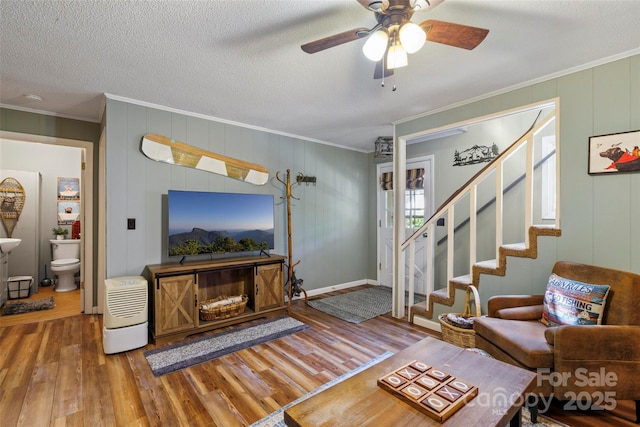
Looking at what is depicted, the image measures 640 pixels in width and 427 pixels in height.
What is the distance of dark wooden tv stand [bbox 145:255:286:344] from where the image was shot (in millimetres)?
2926

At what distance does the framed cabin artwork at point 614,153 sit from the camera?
217cm

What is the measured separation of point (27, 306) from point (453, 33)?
5636mm

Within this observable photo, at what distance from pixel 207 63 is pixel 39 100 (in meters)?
2.13

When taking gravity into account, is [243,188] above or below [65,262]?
above

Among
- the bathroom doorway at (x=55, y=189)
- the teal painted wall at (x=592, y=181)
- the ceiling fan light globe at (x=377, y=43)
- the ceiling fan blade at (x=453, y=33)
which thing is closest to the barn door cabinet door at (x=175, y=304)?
the bathroom doorway at (x=55, y=189)

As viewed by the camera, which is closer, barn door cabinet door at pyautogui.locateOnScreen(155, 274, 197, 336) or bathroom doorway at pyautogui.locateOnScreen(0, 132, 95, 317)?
barn door cabinet door at pyautogui.locateOnScreen(155, 274, 197, 336)

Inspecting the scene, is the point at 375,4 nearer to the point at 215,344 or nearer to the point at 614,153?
the point at 614,153

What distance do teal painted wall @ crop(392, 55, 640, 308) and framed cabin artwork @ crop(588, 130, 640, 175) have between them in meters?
0.04

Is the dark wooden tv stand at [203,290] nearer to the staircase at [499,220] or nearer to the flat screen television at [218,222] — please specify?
the flat screen television at [218,222]

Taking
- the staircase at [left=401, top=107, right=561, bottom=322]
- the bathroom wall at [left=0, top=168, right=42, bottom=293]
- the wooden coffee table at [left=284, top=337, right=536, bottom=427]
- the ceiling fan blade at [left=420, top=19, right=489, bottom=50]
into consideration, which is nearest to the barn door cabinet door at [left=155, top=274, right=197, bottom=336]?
the wooden coffee table at [left=284, top=337, right=536, bottom=427]

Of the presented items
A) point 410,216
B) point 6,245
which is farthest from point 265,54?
point 6,245

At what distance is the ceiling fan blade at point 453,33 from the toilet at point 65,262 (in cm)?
581

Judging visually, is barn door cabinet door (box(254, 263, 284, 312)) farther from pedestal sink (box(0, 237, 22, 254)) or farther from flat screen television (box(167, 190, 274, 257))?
pedestal sink (box(0, 237, 22, 254))

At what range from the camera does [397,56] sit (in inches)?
62.4
